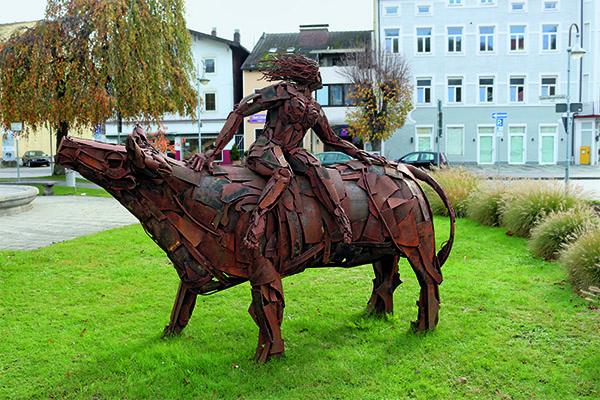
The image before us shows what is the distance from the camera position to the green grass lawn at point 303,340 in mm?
4137

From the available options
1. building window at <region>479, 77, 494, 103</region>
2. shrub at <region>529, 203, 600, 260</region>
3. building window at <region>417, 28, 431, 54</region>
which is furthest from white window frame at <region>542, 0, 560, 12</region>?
shrub at <region>529, 203, 600, 260</region>

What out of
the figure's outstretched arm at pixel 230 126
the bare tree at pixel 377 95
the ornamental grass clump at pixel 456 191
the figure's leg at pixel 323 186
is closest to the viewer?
the figure's outstretched arm at pixel 230 126

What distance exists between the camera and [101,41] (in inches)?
763

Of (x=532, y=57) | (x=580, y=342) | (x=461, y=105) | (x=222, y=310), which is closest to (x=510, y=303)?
(x=580, y=342)

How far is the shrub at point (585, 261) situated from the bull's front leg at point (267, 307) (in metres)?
4.58

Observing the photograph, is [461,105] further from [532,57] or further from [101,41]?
[101,41]

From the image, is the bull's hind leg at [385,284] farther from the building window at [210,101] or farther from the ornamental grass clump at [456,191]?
the building window at [210,101]

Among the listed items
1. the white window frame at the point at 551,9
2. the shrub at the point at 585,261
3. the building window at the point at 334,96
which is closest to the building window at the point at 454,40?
the white window frame at the point at 551,9

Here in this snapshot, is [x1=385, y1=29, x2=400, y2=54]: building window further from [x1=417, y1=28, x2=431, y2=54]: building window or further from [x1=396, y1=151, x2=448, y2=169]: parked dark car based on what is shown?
[x1=396, y1=151, x2=448, y2=169]: parked dark car

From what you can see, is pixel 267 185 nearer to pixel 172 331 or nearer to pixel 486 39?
pixel 172 331

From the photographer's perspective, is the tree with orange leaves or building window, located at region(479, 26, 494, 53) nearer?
the tree with orange leaves

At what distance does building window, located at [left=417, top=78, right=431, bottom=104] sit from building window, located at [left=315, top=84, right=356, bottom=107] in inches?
174

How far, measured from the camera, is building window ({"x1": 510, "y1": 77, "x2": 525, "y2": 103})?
1240 inches

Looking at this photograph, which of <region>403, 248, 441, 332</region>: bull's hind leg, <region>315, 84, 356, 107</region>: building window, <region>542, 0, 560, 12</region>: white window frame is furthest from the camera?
<region>315, 84, 356, 107</region>: building window
